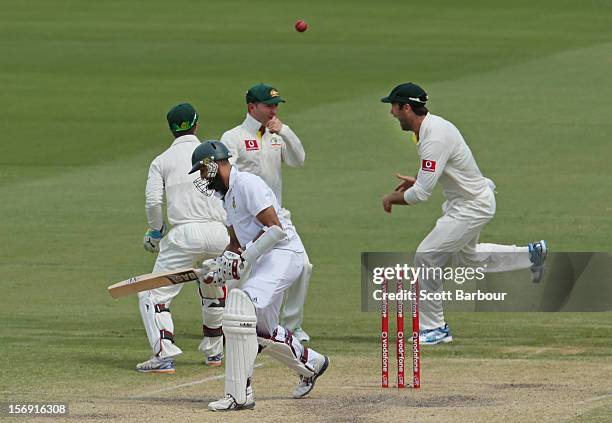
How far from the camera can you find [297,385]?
10148 millimetres

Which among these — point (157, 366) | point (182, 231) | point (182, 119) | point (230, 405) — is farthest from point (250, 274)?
point (182, 119)

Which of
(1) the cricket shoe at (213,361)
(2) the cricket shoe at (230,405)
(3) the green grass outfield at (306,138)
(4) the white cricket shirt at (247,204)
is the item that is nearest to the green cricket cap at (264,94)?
(3) the green grass outfield at (306,138)

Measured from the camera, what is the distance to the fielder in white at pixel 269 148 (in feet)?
41.4

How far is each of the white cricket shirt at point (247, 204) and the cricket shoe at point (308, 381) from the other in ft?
2.50

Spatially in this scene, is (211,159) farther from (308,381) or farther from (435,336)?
(435,336)

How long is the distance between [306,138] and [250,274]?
14543mm

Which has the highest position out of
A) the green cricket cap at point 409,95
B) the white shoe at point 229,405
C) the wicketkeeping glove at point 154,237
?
the green cricket cap at point 409,95

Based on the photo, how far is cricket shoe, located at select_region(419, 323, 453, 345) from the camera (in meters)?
12.4

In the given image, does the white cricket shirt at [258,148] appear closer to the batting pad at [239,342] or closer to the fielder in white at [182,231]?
the fielder in white at [182,231]

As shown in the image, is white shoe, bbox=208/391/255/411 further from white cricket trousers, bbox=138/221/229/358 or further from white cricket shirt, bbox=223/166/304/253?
white cricket trousers, bbox=138/221/229/358

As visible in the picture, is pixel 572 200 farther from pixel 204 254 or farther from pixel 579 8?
pixel 579 8

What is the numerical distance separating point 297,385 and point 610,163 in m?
12.8

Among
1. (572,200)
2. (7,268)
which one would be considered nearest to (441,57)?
(572,200)

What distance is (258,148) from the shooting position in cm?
1281
